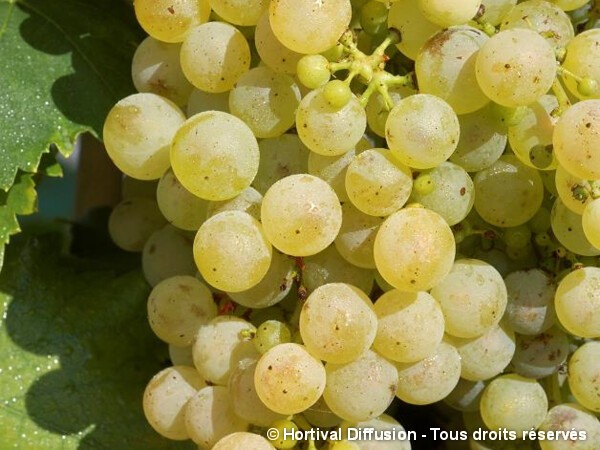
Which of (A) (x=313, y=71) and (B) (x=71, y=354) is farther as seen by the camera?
(B) (x=71, y=354)

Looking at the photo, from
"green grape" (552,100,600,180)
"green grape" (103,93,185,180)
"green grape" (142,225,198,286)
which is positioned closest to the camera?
"green grape" (552,100,600,180)

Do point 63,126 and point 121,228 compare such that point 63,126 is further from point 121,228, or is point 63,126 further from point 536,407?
point 536,407

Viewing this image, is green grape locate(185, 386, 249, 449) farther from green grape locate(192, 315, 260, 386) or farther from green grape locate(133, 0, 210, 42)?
green grape locate(133, 0, 210, 42)

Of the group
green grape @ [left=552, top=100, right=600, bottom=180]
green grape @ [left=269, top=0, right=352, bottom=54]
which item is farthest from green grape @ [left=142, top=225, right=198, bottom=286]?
green grape @ [left=552, top=100, right=600, bottom=180]

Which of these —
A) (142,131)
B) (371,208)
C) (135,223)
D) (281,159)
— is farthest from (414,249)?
(135,223)

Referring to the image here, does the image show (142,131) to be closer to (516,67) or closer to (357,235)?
(357,235)
